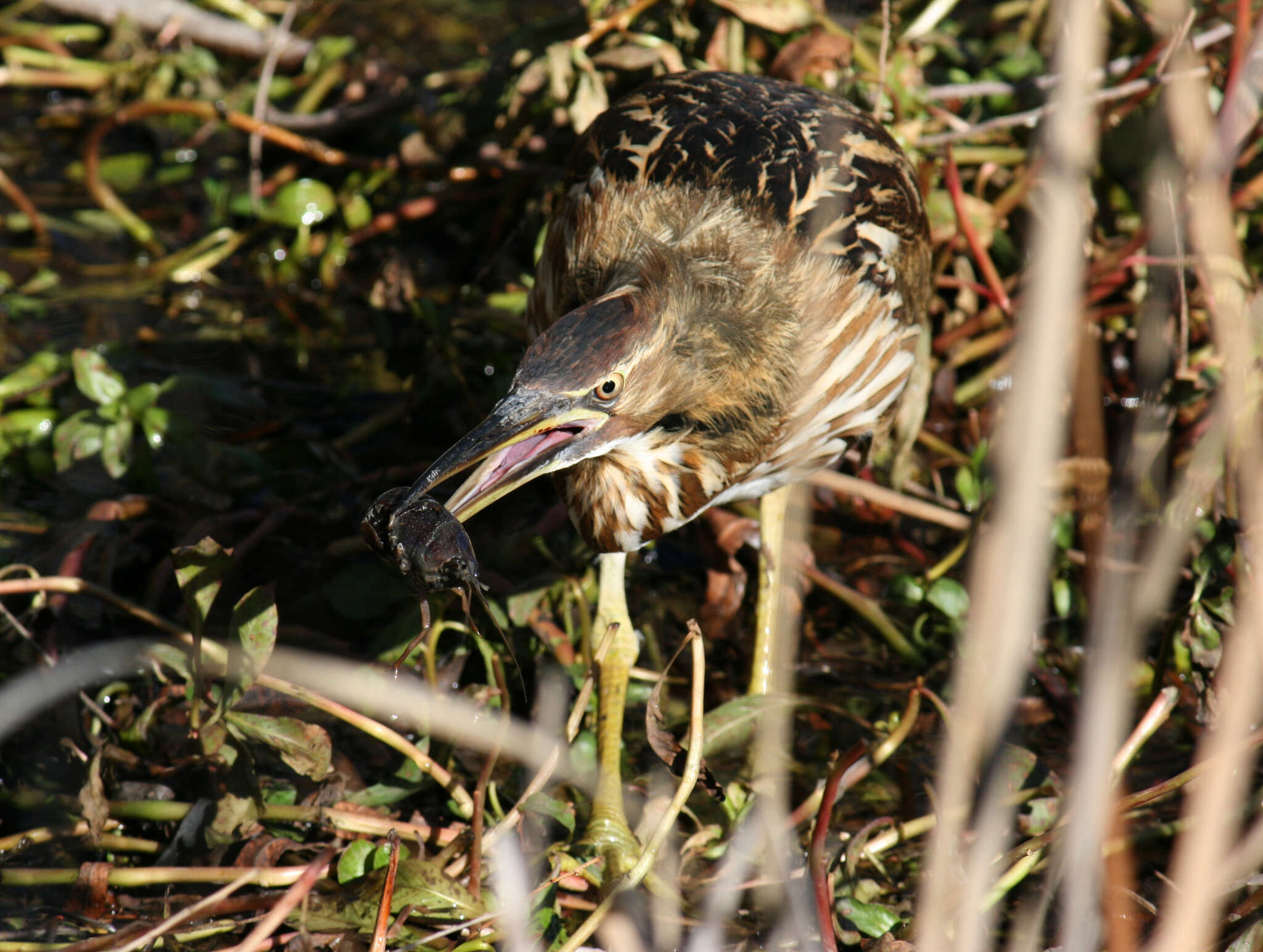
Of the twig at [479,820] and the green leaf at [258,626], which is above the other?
the green leaf at [258,626]

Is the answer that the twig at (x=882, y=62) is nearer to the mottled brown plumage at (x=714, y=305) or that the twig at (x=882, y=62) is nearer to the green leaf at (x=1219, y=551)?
the mottled brown plumage at (x=714, y=305)

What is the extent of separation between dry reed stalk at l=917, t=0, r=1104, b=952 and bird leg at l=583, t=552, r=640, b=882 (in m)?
1.09

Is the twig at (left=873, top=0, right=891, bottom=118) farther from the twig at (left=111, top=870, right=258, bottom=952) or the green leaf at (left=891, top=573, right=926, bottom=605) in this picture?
the twig at (left=111, top=870, right=258, bottom=952)

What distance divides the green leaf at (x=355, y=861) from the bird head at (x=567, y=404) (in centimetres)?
66

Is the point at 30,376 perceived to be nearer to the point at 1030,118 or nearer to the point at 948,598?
the point at 948,598

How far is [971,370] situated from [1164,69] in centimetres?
96

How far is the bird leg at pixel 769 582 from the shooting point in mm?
2832

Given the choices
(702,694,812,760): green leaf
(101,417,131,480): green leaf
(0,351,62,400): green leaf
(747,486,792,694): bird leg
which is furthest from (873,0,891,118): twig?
(0,351,62,400): green leaf

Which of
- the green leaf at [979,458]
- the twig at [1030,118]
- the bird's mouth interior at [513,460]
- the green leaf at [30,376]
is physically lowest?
the green leaf at [30,376]

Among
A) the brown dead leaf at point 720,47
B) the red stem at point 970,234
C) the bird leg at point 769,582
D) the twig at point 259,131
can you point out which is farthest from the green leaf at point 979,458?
the twig at point 259,131

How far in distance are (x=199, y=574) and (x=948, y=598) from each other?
161cm

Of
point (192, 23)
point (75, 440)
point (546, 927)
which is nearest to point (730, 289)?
point (546, 927)

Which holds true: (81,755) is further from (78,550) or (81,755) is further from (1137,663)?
(1137,663)

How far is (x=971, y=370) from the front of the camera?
146 inches
